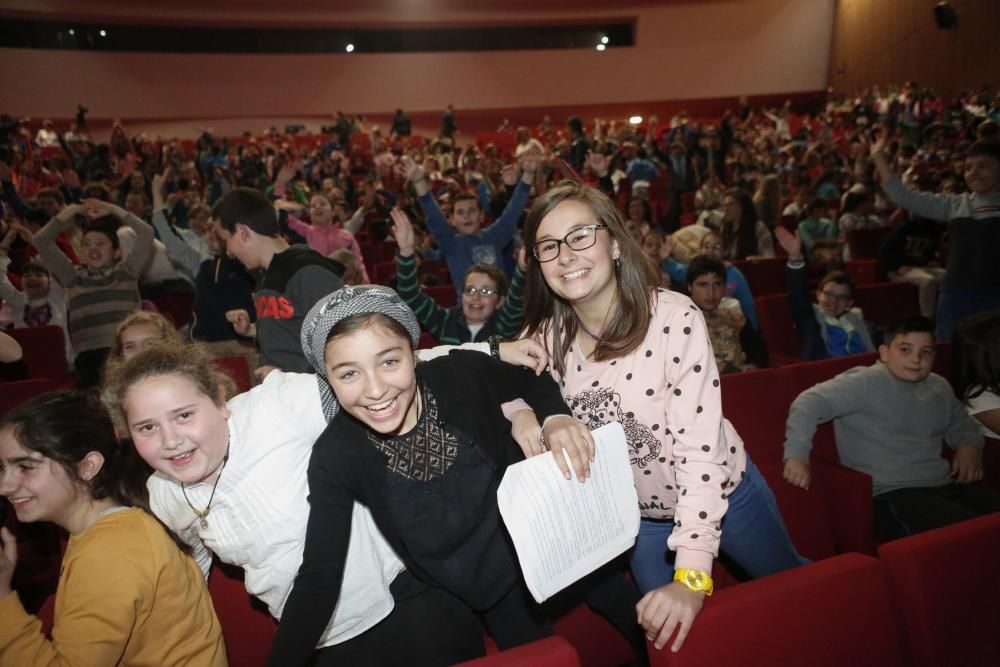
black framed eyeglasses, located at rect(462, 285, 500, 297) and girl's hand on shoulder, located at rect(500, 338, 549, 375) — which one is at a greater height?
girl's hand on shoulder, located at rect(500, 338, 549, 375)

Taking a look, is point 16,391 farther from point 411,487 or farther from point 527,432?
point 527,432

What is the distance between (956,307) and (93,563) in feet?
12.7

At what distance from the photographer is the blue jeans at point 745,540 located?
1.39 m

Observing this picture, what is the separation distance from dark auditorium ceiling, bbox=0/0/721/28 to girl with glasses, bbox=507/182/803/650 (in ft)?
60.9

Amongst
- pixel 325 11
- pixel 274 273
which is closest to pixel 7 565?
pixel 274 273

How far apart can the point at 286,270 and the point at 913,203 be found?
3195mm

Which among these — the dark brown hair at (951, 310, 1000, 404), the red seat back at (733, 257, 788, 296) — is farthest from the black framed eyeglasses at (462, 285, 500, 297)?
the red seat back at (733, 257, 788, 296)

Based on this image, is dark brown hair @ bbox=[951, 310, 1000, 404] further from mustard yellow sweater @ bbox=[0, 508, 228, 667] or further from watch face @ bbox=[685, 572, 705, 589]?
mustard yellow sweater @ bbox=[0, 508, 228, 667]

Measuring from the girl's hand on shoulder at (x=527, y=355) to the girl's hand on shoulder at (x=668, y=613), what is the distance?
520 millimetres

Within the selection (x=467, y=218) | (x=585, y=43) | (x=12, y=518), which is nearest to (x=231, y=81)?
(x=585, y=43)

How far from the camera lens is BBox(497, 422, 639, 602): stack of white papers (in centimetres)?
102

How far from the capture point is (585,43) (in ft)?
62.3

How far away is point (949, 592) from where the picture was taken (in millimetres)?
1140

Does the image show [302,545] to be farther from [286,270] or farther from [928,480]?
[928,480]
